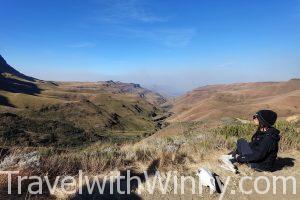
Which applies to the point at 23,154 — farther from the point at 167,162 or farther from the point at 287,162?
the point at 287,162

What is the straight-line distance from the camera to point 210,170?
9125mm

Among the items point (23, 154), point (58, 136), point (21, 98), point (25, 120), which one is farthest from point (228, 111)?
point (23, 154)

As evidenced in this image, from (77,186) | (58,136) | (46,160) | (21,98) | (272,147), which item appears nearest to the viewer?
(77,186)

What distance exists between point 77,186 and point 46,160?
106 cm

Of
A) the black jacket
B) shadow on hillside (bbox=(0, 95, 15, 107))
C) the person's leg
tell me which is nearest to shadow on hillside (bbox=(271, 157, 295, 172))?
the black jacket

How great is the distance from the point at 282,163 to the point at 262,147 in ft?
5.38

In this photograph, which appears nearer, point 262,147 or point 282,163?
point 262,147

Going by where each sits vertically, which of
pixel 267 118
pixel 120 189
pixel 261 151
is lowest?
pixel 120 189

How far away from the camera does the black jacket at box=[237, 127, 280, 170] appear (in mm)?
8961

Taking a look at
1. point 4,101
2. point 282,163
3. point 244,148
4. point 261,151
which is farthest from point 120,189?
point 4,101

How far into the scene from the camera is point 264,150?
8984 millimetres

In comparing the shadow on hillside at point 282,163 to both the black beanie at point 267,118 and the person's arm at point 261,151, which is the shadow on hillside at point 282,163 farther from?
the black beanie at point 267,118

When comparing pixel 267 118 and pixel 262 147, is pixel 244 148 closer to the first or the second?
pixel 262 147

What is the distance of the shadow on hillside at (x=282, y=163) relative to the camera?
384 inches
